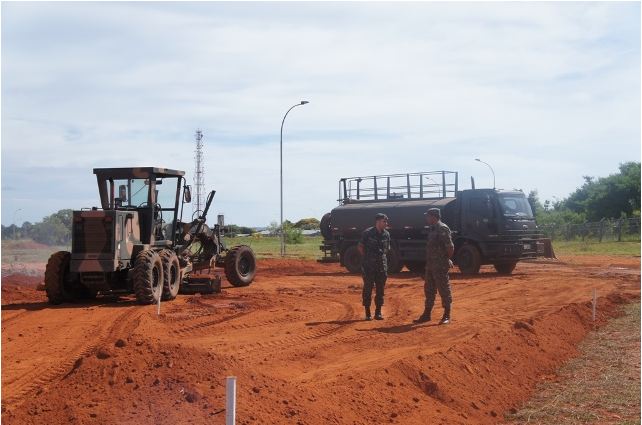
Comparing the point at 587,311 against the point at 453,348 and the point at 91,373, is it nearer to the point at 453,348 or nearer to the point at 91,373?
the point at 453,348

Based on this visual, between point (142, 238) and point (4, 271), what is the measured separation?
953cm

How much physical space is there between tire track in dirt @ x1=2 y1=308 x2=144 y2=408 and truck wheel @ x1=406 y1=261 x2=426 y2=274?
49.8 ft

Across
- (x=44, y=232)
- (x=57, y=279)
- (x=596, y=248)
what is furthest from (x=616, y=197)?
(x=57, y=279)

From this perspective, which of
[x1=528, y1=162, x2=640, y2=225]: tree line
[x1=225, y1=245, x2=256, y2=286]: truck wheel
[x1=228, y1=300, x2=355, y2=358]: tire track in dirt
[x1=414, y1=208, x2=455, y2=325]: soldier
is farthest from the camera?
[x1=528, y1=162, x2=640, y2=225]: tree line

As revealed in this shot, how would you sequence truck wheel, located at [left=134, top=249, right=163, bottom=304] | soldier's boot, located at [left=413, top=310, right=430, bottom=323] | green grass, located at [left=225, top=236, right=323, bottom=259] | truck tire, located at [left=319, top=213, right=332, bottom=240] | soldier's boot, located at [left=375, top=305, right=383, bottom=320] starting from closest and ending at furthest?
soldier's boot, located at [left=413, top=310, right=430, bottom=323] → soldier's boot, located at [left=375, top=305, right=383, bottom=320] → truck wheel, located at [left=134, top=249, right=163, bottom=304] → truck tire, located at [left=319, top=213, right=332, bottom=240] → green grass, located at [left=225, top=236, right=323, bottom=259]

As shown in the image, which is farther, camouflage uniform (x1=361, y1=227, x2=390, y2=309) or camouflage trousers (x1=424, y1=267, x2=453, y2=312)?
camouflage uniform (x1=361, y1=227, x2=390, y2=309)

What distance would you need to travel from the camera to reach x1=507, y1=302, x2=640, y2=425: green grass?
340 inches

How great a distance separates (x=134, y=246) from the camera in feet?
50.6

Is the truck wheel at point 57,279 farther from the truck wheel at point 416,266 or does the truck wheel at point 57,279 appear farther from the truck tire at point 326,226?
the truck tire at point 326,226

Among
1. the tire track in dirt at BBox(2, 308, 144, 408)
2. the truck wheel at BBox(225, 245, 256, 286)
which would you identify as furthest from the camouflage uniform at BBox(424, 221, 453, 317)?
the truck wheel at BBox(225, 245, 256, 286)

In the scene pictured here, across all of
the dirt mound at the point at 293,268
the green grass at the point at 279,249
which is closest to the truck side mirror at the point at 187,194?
the dirt mound at the point at 293,268

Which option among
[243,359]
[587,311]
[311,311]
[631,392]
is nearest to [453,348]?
[631,392]

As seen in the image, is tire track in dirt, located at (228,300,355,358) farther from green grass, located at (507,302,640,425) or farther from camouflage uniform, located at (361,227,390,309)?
green grass, located at (507,302,640,425)

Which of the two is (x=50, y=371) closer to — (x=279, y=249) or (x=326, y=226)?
(x=326, y=226)
